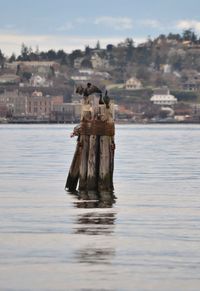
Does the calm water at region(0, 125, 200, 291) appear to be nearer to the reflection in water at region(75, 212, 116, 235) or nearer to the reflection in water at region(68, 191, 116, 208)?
the reflection in water at region(75, 212, 116, 235)

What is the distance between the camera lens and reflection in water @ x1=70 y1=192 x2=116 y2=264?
21656mm

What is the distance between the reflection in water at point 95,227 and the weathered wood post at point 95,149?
297 mm

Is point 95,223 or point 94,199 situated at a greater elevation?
point 95,223

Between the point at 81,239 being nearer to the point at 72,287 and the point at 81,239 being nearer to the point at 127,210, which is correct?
the point at 72,287

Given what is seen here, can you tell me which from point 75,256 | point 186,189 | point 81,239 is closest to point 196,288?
point 75,256

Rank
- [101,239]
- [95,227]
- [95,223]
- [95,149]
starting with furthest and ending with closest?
[95,149] → [95,223] → [95,227] → [101,239]

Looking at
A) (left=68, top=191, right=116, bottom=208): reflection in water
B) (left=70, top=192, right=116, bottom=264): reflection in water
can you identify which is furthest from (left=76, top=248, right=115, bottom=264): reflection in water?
(left=68, top=191, right=116, bottom=208): reflection in water

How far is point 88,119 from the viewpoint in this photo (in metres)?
32.5

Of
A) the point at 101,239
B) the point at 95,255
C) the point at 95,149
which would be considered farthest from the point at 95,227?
the point at 95,149

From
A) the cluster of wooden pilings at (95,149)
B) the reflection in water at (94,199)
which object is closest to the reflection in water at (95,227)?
the reflection in water at (94,199)

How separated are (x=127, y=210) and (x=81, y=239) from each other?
6577mm

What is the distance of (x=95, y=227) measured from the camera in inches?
1011

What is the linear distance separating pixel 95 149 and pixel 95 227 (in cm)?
638

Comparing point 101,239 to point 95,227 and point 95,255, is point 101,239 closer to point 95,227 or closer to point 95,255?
point 95,255
